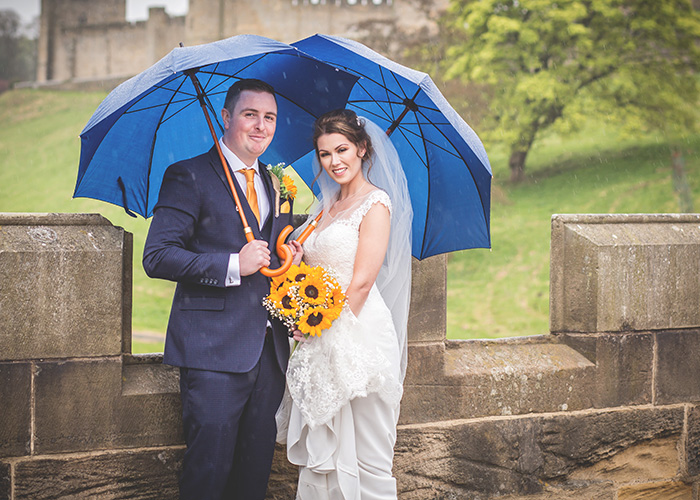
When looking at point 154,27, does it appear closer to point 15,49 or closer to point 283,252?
point 15,49

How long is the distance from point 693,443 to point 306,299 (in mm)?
2584

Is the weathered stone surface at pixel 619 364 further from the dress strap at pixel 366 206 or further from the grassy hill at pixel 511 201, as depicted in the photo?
the grassy hill at pixel 511 201

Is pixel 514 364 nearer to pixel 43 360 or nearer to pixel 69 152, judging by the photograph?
pixel 43 360

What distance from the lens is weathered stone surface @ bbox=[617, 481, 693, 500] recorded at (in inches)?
145

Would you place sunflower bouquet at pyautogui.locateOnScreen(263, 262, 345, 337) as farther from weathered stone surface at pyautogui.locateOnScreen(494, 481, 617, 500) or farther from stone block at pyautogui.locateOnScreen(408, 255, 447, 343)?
weathered stone surface at pyautogui.locateOnScreen(494, 481, 617, 500)

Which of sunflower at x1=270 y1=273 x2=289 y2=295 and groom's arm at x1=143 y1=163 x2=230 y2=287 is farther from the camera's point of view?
sunflower at x1=270 y1=273 x2=289 y2=295

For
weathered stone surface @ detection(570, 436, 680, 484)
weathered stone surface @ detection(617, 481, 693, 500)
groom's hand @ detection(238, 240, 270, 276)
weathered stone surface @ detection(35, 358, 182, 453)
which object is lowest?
weathered stone surface @ detection(617, 481, 693, 500)

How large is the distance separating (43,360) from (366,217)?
1481 millimetres

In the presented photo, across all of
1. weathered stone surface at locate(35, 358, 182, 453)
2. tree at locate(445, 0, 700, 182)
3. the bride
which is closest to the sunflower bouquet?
the bride

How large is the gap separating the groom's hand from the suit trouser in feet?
1.32

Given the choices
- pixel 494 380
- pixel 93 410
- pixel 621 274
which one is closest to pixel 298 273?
pixel 93 410

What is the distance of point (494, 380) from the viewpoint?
11.2 feet

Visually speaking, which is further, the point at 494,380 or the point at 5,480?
the point at 494,380

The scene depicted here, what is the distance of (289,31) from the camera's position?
34219mm
